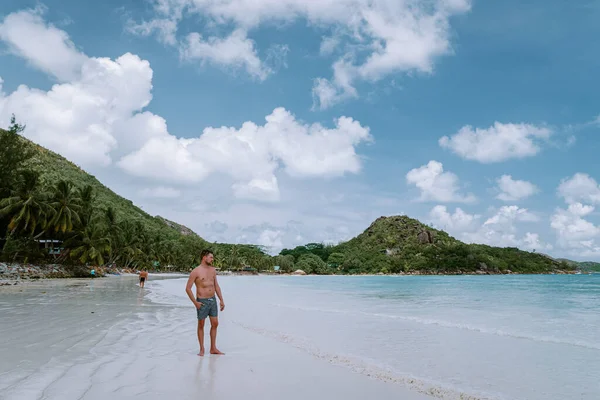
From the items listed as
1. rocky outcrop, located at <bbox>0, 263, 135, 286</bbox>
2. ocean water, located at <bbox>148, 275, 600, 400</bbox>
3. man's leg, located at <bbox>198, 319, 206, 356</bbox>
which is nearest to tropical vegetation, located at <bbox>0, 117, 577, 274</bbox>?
rocky outcrop, located at <bbox>0, 263, 135, 286</bbox>

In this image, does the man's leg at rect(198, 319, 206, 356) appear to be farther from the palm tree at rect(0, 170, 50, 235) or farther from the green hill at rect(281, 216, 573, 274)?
the green hill at rect(281, 216, 573, 274)

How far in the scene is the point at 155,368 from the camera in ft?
20.7

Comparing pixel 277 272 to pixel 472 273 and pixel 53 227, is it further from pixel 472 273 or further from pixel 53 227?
pixel 53 227

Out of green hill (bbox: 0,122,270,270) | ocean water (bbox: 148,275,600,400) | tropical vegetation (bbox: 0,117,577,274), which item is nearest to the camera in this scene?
ocean water (bbox: 148,275,600,400)

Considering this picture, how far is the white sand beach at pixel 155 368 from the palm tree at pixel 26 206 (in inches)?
1377

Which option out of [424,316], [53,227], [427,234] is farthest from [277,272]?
[424,316]

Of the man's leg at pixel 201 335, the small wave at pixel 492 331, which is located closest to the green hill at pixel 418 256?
the small wave at pixel 492 331

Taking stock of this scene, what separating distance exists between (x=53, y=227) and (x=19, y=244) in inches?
231

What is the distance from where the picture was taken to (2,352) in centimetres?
695

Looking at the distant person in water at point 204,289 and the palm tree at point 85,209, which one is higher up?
the palm tree at point 85,209

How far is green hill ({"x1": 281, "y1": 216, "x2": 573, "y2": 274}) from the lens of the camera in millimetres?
151375

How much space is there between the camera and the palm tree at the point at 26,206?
39.4 m

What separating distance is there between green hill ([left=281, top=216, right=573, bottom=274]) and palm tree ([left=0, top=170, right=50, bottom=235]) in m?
128

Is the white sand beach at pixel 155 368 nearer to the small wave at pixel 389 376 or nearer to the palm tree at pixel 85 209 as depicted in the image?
the small wave at pixel 389 376
